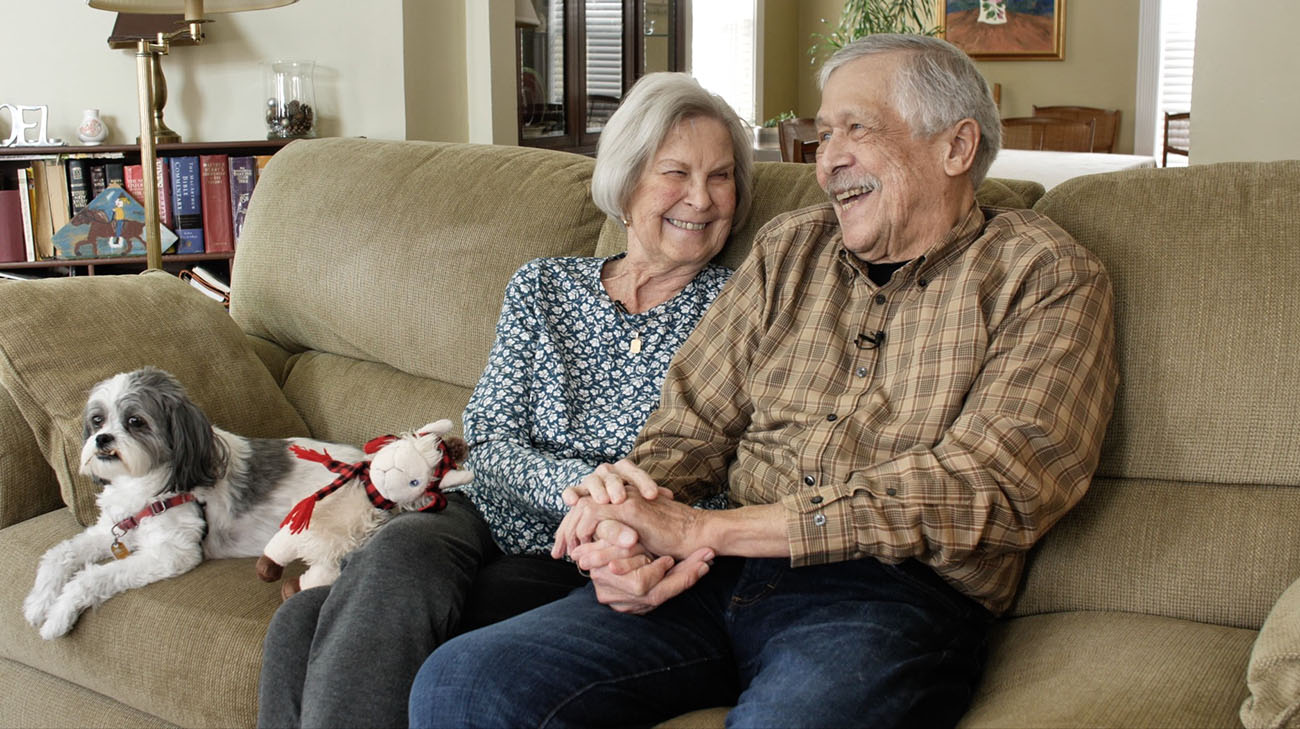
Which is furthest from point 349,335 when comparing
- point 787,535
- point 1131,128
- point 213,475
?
point 1131,128

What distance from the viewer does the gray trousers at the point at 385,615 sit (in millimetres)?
1423

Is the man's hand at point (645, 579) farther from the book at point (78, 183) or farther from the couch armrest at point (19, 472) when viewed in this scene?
the book at point (78, 183)

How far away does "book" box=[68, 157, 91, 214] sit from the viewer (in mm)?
3471

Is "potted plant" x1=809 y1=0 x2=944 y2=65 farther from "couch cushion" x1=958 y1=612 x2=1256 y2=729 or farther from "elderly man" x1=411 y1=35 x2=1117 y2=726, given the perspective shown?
"couch cushion" x1=958 y1=612 x2=1256 y2=729

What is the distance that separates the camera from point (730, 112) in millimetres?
1935

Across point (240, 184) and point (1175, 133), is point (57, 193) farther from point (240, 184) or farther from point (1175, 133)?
point (1175, 133)

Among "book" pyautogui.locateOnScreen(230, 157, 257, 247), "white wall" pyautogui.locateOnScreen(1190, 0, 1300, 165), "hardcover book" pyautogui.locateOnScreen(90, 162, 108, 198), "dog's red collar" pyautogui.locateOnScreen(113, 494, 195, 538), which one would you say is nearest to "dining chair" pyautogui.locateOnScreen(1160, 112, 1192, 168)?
"white wall" pyautogui.locateOnScreen(1190, 0, 1300, 165)

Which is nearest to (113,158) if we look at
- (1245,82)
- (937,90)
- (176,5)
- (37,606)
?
(176,5)

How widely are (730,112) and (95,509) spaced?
1.23 m

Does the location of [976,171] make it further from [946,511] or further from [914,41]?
[946,511]

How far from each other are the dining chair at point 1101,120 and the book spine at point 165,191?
16.8 ft

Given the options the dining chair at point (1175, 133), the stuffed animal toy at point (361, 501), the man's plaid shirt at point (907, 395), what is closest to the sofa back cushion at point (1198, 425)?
the man's plaid shirt at point (907, 395)

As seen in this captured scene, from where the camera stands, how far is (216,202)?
3594 mm

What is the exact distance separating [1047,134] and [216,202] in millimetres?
4312
